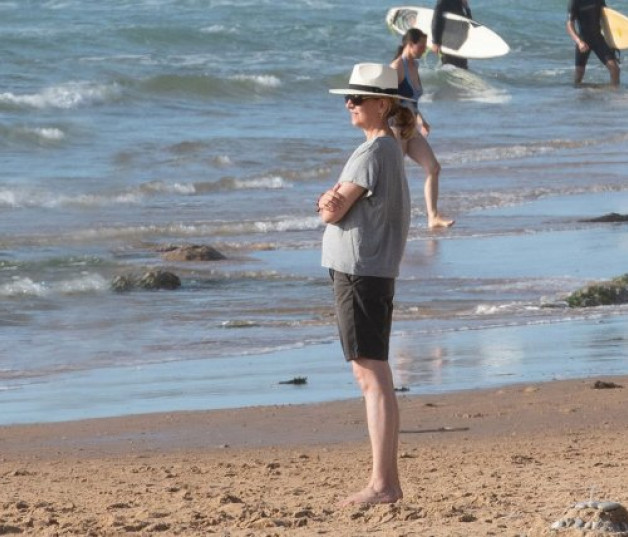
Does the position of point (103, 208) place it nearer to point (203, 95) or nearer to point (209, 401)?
point (209, 401)

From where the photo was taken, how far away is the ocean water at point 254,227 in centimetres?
838

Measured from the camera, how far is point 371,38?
37.2m

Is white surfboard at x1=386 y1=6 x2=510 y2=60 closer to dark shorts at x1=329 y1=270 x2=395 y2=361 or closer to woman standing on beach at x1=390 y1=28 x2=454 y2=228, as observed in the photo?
woman standing on beach at x1=390 y1=28 x2=454 y2=228

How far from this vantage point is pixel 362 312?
17.9ft

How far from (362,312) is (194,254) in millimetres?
6834


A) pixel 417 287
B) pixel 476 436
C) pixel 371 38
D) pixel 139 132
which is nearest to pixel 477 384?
pixel 476 436

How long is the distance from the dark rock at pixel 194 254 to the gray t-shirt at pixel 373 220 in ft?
22.2

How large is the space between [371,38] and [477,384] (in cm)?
2994

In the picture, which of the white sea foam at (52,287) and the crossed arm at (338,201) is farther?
the white sea foam at (52,287)

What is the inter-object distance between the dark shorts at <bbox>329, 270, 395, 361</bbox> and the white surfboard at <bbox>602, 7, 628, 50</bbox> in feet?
78.7

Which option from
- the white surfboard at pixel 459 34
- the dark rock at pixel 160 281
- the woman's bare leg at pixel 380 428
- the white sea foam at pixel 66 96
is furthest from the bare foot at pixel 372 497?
the white surfboard at pixel 459 34

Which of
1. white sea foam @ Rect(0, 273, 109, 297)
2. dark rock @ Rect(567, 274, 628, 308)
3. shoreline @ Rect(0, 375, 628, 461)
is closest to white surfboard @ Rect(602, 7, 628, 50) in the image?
white sea foam @ Rect(0, 273, 109, 297)

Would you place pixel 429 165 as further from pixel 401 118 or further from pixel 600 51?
pixel 600 51

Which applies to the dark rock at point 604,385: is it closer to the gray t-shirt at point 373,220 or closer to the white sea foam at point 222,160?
the gray t-shirt at point 373,220
